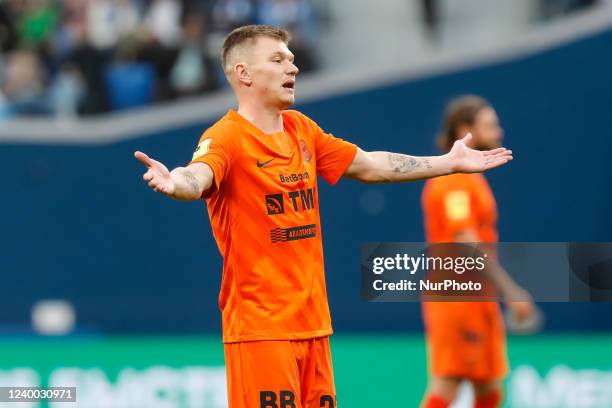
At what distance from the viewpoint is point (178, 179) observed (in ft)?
15.7

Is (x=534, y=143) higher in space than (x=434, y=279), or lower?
higher

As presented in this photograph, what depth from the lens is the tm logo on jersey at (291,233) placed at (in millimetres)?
5332

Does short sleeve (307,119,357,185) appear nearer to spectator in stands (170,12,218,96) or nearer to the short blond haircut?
the short blond haircut

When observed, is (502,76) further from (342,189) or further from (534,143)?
(342,189)

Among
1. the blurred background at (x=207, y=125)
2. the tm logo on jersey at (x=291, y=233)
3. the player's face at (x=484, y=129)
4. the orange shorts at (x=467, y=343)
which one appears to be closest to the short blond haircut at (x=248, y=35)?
the tm logo on jersey at (x=291, y=233)

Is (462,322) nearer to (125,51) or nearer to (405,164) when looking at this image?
(405,164)

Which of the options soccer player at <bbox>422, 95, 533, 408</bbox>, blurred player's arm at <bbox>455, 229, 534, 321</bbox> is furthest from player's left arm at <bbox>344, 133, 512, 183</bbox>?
soccer player at <bbox>422, 95, 533, 408</bbox>

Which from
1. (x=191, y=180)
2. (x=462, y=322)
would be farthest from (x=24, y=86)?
(x=191, y=180)

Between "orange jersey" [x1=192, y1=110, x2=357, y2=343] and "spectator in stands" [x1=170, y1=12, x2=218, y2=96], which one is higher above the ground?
"spectator in stands" [x1=170, y1=12, x2=218, y2=96]

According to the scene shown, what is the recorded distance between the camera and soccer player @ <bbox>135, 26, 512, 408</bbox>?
530 centimetres

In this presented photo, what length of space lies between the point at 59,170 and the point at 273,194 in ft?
28.2

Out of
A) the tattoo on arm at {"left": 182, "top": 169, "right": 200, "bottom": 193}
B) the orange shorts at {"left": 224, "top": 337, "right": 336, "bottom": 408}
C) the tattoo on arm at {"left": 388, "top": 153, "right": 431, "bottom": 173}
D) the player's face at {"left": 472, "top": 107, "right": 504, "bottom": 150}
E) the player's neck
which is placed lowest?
the orange shorts at {"left": 224, "top": 337, "right": 336, "bottom": 408}

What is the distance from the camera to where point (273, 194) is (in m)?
5.33

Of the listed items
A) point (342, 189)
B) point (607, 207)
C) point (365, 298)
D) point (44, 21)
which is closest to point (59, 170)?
point (44, 21)
